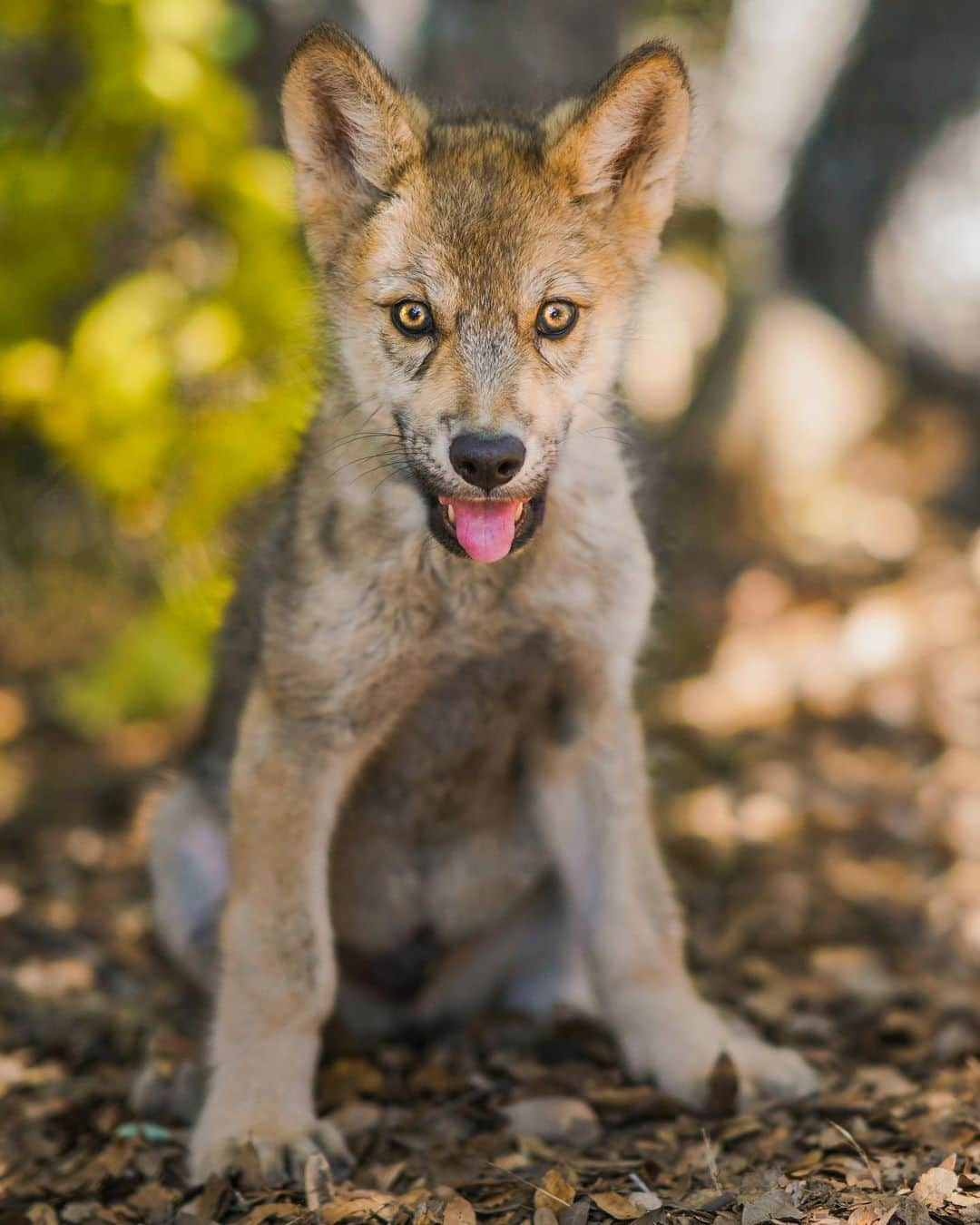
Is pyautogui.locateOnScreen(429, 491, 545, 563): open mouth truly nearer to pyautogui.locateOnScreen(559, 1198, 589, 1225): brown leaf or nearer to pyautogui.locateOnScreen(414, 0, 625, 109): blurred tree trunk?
pyautogui.locateOnScreen(559, 1198, 589, 1225): brown leaf

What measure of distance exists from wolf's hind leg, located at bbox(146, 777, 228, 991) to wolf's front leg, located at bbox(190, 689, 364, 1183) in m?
0.58

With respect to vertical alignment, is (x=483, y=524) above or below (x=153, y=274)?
below

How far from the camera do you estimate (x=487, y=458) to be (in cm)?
308

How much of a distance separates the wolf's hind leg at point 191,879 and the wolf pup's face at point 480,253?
1458 millimetres

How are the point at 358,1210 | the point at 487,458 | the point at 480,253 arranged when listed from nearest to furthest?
the point at 487,458, the point at 358,1210, the point at 480,253

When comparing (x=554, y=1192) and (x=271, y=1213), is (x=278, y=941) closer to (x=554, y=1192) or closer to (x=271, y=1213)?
(x=271, y=1213)

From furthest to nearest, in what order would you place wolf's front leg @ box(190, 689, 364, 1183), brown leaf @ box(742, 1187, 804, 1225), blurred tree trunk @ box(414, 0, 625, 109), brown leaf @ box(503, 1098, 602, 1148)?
blurred tree trunk @ box(414, 0, 625, 109) < brown leaf @ box(503, 1098, 602, 1148) < wolf's front leg @ box(190, 689, 364, 1183) < brown leaf @ box(742, 1187, 804, 1225)

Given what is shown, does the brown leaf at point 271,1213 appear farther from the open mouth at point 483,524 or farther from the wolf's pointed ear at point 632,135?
the wolf's pointed ear at point 632,135

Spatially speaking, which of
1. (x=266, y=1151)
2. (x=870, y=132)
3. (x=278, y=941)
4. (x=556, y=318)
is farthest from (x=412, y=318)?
(x=870, y=132)

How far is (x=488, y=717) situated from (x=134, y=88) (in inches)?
134

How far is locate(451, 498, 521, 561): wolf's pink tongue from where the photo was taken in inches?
127

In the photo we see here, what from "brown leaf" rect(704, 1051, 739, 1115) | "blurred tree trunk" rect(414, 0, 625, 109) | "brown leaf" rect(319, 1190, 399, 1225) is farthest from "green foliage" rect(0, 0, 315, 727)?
"brown leaf" rect(319, 1190, 399, 1225)

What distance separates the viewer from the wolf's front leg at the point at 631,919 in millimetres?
3891

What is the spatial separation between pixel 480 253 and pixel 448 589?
0.84 m
